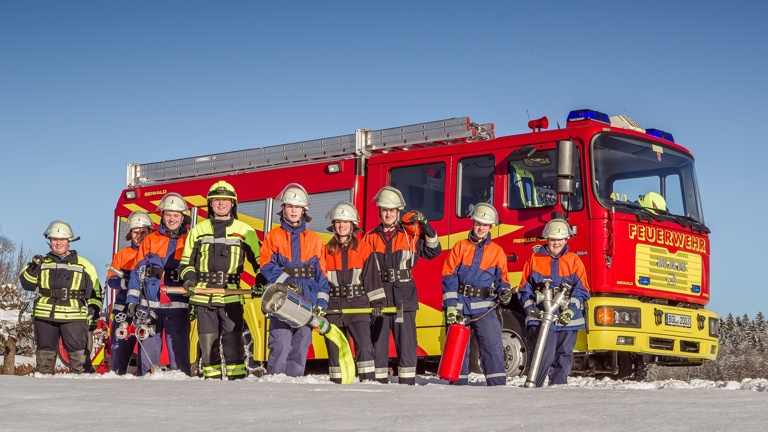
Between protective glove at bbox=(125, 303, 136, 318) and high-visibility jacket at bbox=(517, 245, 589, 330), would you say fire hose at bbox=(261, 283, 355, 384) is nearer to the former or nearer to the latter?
high-visibility jacket at bbox=(517, 245, 589, 330)

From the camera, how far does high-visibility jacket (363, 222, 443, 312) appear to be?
382 inches

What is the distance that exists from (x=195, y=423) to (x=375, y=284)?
4.60 m

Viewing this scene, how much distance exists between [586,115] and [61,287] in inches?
216

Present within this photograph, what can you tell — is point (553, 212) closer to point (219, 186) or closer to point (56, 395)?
point (219, 186)

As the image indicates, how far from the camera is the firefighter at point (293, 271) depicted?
923 cm

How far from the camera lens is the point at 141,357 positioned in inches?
442

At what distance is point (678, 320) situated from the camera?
36.2 feet

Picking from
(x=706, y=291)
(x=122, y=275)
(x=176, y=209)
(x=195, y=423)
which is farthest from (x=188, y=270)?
(x=706, y=291)

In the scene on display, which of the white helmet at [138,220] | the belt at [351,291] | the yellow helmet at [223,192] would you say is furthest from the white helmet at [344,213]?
the white helmet at [138,220]

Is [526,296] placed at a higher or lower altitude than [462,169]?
lower

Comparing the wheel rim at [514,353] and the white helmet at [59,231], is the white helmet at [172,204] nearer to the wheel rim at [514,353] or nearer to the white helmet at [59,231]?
the white helmet at [59,231]

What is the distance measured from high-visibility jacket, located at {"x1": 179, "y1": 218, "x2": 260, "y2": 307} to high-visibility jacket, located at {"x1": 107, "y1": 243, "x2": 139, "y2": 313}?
1.88 meters

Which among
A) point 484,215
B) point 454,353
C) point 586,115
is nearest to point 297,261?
point 454,353

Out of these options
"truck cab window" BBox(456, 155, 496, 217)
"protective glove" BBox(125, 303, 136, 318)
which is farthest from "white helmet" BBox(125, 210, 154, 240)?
"truck cab window" BBox(456, 155, 496, 217)
